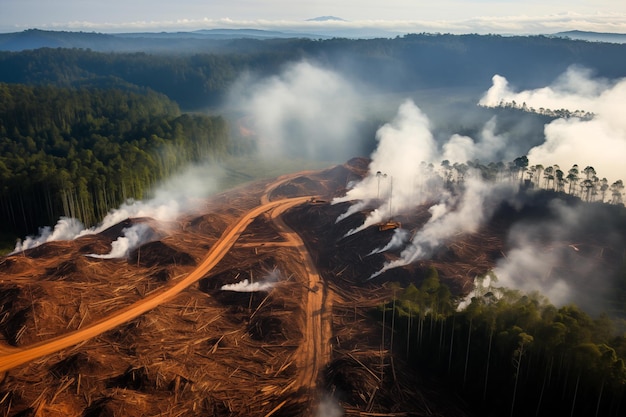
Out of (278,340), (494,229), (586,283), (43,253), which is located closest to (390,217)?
(494,229)

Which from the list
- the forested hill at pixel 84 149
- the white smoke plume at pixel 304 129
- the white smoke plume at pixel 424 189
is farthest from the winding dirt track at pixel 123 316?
the white smoke plume at pixel 304 129

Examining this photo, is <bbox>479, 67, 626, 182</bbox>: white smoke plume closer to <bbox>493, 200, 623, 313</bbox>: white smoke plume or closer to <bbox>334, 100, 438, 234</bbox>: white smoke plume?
<bbox>334, 100, 438, 234</bbox>: white smoke plume

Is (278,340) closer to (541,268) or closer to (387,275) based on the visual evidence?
(387,275)

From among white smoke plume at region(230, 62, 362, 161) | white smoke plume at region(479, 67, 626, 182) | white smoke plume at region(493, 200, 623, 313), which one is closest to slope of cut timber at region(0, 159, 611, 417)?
white smoke plume at region(493, 200, 623, 313)

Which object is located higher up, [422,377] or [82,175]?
[82,175]

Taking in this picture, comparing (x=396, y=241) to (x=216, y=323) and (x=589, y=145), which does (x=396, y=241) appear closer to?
(x=216, y=323)

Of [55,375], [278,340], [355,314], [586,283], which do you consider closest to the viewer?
[55,375]
